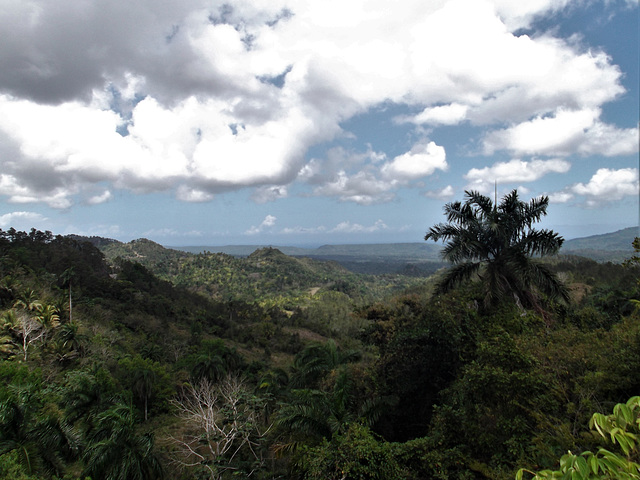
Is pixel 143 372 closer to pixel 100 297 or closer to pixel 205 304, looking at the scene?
pixel 100 297

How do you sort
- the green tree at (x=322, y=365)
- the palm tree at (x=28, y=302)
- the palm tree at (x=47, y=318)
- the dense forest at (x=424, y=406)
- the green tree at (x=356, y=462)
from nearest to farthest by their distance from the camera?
the dense forest at (x=424, y=406), the green tree at (x=356, y=462), the green tree at (x=322, y=365), the palm tree at (x=47, y=318), the palm tree at (x=28, y=302)

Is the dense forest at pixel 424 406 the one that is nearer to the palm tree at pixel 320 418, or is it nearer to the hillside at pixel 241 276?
the palm tree at pixel 320 418

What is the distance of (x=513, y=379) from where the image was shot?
20.8ft

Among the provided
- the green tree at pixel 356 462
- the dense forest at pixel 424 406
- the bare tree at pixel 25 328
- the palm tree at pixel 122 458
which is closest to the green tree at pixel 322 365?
the dense forest at pixel 424 406

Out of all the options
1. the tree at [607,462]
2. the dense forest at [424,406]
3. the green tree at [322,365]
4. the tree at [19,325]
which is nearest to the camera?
the tree at [607,462]

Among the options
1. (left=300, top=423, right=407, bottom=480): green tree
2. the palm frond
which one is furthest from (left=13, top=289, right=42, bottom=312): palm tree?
the palm frond

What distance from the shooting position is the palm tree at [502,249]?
8.50 m

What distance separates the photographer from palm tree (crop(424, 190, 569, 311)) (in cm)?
850

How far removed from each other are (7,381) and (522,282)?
69.1 feet

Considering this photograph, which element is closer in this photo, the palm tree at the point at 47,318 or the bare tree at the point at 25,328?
the bare tree at the point at 25,328

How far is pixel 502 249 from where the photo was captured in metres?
8.94

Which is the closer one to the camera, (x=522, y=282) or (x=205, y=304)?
(x=522, y=282)

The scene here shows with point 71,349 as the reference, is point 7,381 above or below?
above

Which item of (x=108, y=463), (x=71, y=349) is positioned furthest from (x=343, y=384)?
(x=71, y=349)
